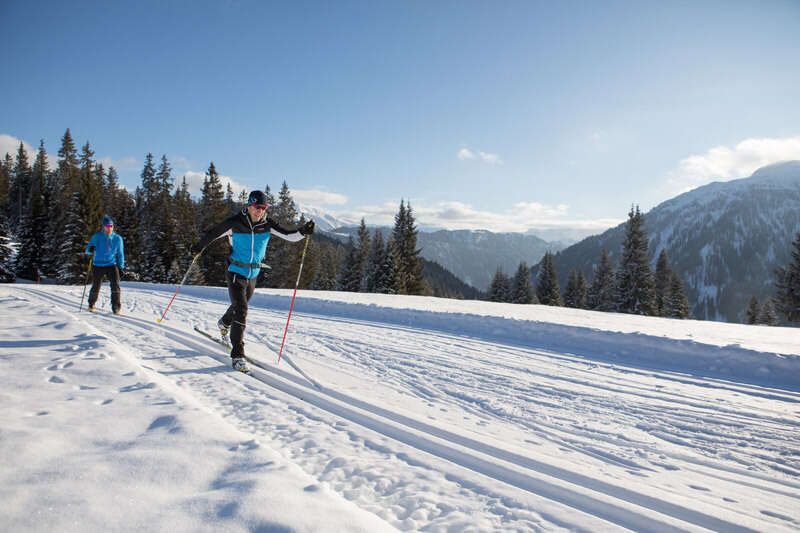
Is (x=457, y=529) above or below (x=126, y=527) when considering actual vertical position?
below

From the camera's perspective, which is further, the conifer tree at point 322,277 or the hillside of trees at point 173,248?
the conifer tree at point 322,277

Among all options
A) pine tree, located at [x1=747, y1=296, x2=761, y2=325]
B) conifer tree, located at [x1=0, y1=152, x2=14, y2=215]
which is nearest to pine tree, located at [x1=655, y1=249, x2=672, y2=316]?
pine tree, located at [x1=747, y1=296, x2=761, y2=325]

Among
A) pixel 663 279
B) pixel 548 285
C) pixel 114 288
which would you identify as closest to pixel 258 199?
pixel 114 288

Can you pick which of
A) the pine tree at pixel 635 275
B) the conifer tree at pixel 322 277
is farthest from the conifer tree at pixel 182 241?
the pine tree at pixel 635 275

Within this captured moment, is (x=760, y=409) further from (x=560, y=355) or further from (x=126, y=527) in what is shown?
(x=126, y=527)

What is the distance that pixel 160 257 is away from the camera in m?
41.4

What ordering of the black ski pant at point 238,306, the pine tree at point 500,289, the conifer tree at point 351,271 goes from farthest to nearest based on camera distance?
the pine tree at point 500,289, the conifer tree at point 351,271, the black ski pant at point 238,306

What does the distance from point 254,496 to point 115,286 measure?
9.77 m

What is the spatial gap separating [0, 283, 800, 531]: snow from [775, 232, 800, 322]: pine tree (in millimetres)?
33577

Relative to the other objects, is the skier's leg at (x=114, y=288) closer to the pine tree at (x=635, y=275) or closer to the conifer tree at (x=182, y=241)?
the conifer tree at (x=182, y=241)

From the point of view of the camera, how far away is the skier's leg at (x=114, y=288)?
368 inches

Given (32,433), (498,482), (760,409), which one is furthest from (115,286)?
(760,409)

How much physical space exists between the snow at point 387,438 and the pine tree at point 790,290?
33577 millimetres

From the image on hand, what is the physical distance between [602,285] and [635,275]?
8458mm
